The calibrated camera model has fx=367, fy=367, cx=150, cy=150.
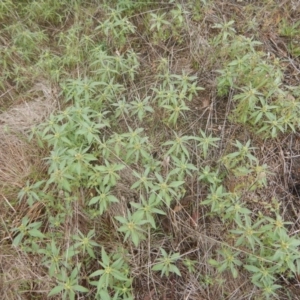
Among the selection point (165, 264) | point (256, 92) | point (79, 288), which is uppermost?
point (256, 92)

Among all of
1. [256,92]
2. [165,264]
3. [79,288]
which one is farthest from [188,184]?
[79,288]

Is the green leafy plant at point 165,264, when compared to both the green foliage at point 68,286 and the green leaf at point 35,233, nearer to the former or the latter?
the green foliage at point 68,286

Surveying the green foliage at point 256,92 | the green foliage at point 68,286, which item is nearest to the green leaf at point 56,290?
the green foliage at point 68,286

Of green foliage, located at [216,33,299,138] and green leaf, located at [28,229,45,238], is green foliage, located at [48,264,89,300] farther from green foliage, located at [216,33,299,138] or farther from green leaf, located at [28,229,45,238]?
green foliage, located at [216,33,299,138]

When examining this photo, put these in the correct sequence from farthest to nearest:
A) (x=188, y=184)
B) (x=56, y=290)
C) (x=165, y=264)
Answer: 1. (x=188, y=184)
2. (x=165, y=264)
3. (x=56, y=290)

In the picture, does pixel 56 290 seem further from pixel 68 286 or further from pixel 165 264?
pixel 165 264

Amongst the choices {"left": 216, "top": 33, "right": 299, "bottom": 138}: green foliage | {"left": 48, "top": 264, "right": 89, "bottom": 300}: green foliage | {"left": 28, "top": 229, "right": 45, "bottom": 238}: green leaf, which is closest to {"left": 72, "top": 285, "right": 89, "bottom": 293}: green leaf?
{"left": 48, "top": 264, "right": 89, "bottom": 300}: green foliage

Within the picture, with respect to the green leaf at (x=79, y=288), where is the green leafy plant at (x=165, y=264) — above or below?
below

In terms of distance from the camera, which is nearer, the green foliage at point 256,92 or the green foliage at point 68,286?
the green foliage at point 68,286

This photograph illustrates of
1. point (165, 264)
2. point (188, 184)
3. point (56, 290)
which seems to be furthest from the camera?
point (188, 184)

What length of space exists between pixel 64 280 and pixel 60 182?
1.75 feet

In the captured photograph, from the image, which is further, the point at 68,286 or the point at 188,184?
the point at 188,184

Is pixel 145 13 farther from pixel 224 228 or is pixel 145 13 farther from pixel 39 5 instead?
pixel 224 228

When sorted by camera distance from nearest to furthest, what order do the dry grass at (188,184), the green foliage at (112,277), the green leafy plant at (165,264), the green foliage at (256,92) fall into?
the green foliage at (112,277) → the green leafy plant at (165,264) → the dry grass at (188,184) → the green foliage at (256,92)
